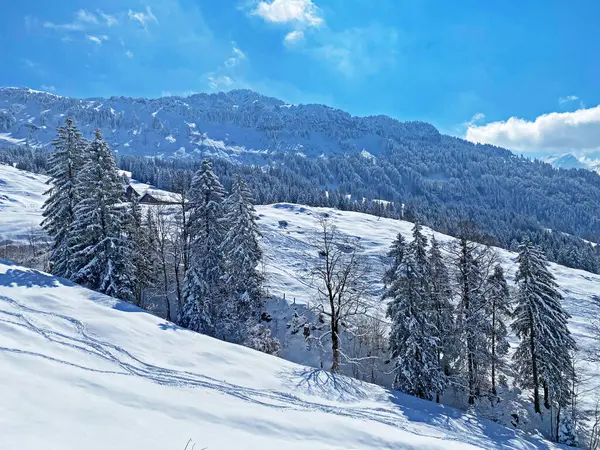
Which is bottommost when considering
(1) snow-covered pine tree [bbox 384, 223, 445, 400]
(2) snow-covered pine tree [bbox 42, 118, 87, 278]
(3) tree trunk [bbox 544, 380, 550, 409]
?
(3) tree trunk [bbox 544, 380, 550, 409]

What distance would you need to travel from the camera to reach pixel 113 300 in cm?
1809

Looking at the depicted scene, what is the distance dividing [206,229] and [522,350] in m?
27.5

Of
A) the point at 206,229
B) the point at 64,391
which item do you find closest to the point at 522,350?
the point at 206,229

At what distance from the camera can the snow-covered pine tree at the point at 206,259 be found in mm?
28891

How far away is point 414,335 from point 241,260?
48.9 ft

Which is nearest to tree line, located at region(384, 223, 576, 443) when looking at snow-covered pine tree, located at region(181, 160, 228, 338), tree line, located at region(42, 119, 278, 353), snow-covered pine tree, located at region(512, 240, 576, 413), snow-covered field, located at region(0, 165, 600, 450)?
snow-covered pine tree, located at region(512, 240, 576, 413)

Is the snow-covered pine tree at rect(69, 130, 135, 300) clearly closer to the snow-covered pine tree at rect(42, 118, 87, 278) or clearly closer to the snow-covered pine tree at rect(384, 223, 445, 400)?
the snow-covered pine tree at rect(42, 118, 87, 278)

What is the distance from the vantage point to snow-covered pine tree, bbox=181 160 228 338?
28891 millimetres

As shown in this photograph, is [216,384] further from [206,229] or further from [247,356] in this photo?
[206,229]

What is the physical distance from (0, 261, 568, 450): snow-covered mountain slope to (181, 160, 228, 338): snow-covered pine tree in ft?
36.4

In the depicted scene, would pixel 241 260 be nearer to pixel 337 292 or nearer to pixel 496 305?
pixel 337 292

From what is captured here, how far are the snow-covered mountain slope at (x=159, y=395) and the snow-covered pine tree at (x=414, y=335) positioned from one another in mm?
6946

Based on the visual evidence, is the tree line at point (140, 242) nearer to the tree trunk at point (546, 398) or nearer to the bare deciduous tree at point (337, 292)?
the bare deciduous tree at point (337, 292)

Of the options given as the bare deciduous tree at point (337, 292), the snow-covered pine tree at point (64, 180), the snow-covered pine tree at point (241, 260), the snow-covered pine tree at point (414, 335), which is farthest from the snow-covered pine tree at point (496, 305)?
the snow-covered pine tree at point (64, 180)
